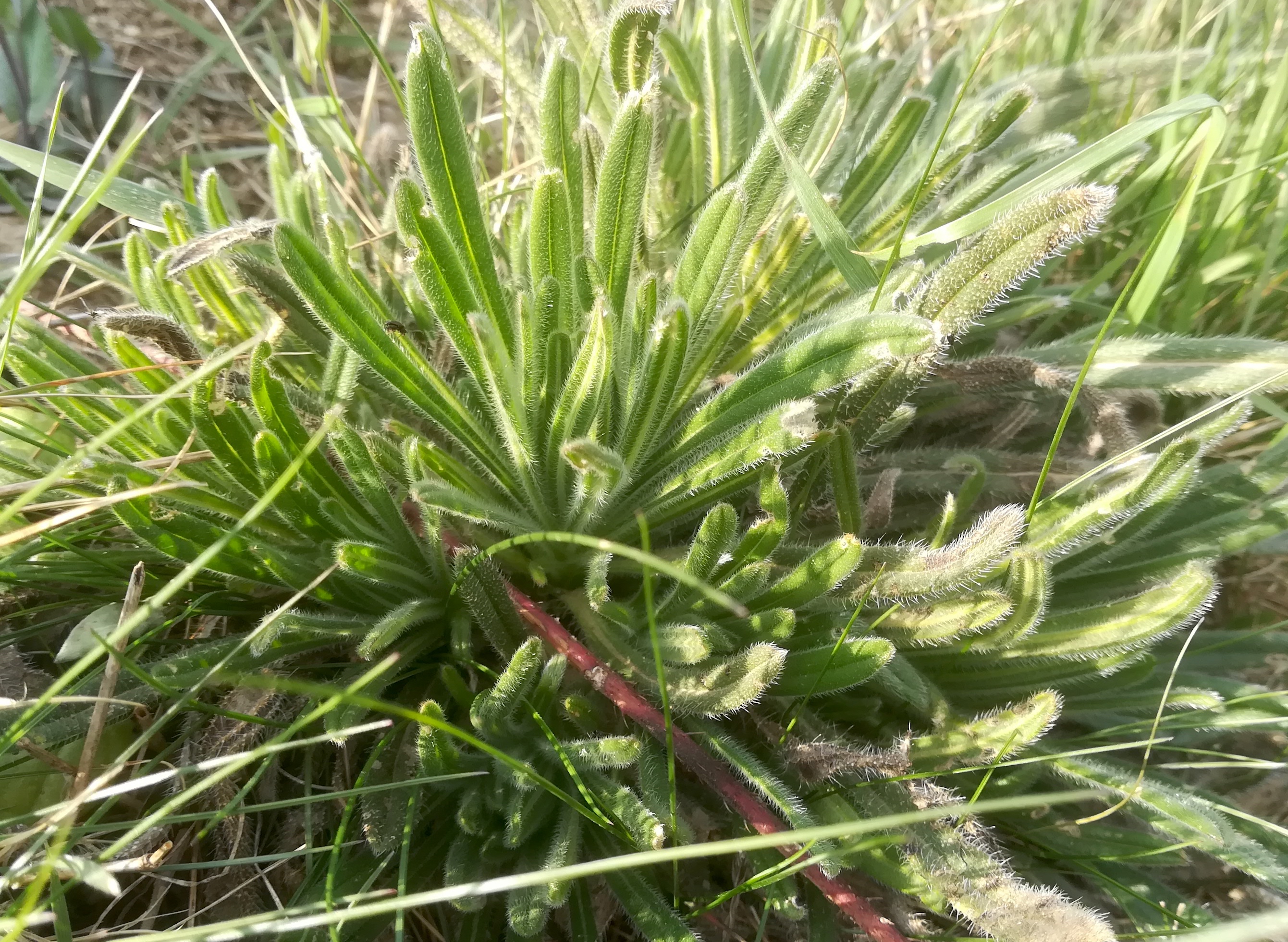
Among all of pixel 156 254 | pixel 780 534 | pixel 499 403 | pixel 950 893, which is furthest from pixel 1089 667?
pixel 156 254

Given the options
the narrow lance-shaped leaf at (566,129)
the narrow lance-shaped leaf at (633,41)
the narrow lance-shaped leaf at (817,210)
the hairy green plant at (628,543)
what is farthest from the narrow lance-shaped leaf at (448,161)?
the narrow lance-shaped leaf at (817,210)

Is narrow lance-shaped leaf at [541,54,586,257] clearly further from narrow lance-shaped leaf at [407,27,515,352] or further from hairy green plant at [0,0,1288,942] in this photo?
narrow lance-shaped leaf at [407,27,515,352]

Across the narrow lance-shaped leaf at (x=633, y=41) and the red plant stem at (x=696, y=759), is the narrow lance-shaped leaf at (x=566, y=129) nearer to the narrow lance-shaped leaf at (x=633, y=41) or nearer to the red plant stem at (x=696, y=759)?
the narrow lance-shaped leaf at (x=633, y=41)

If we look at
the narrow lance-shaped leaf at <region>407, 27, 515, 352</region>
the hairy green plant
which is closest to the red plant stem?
the hairy green plant

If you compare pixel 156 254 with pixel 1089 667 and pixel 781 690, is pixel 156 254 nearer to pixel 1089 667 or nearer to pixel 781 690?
pixel 781 690

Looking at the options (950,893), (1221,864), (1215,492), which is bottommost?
(1221,864)

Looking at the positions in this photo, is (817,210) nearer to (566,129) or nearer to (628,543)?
(566,129)

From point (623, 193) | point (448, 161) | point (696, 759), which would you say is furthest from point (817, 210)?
point (696, 759)
